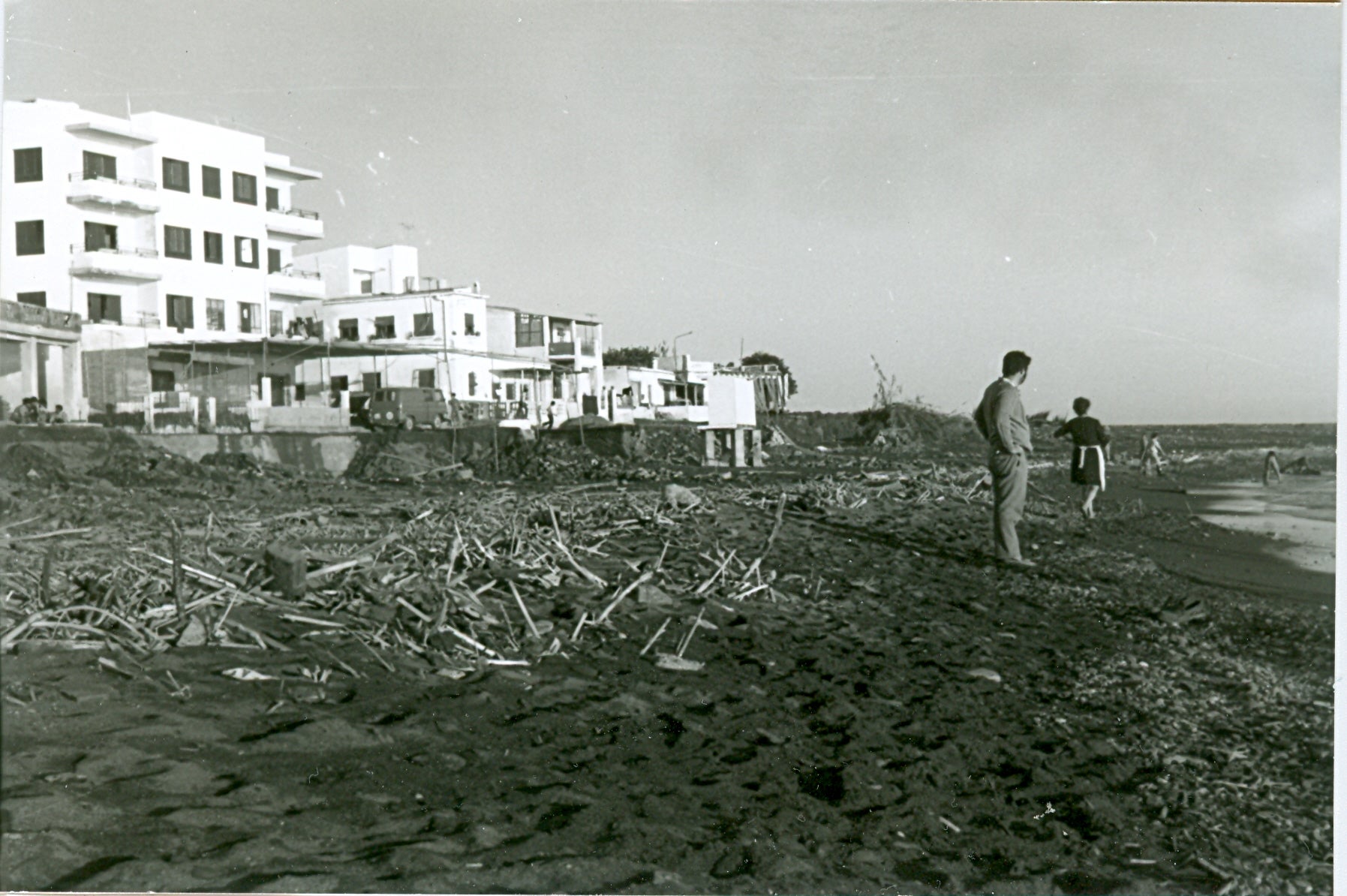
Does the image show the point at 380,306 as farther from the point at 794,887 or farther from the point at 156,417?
the point at 794,887

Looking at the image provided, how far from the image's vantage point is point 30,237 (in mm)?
5871

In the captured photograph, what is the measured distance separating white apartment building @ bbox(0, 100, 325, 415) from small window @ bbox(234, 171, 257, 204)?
0.04ft

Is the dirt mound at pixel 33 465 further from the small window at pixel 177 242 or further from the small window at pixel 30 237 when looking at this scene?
the small window at pixel 177 242

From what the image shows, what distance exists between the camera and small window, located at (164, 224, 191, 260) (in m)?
6.96

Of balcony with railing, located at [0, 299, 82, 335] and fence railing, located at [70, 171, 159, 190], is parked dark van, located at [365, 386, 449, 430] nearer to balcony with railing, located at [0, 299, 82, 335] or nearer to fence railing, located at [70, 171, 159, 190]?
balcony with railing, located at [0, 299, 82, 335]

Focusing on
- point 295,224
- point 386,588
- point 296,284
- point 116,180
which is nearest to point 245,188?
point 295,224

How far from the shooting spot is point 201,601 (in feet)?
12.0

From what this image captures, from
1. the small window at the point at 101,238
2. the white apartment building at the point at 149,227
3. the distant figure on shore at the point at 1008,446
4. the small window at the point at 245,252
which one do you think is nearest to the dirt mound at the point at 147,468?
the white apartment building at the point at 149,227

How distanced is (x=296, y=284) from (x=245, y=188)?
7.84ft

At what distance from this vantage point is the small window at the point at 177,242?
696 cm

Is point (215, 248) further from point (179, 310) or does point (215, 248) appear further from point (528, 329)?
point (528, 329)

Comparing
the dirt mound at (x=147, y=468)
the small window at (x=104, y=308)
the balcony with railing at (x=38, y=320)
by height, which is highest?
the small window at (x=104, y=308)

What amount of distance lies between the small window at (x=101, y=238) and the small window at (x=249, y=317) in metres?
1.05

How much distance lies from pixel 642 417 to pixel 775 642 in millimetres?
19941
